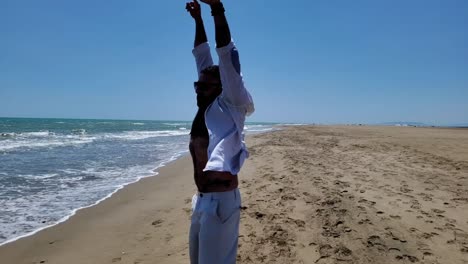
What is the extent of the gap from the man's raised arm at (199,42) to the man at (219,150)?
0.44 meters

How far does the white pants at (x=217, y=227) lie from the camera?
6.24ft

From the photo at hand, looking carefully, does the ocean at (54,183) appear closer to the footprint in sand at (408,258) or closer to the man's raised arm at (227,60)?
the man's raised arm at (227,60)

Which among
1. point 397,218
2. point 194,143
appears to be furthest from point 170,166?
point 194,143


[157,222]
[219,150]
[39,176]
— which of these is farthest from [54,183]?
[219,150]

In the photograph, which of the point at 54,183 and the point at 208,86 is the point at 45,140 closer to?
the point at 54,183

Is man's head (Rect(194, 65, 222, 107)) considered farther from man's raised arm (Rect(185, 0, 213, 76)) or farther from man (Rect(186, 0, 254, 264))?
man's raised arm (Rect(185, 0, 213, 76))

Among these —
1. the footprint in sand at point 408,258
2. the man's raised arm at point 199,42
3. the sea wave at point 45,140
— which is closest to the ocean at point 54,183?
the man's raised arm at point 199,42

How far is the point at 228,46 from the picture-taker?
1788 mm

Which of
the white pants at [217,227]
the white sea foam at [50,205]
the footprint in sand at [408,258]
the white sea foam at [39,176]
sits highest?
the white pants at [217,227]

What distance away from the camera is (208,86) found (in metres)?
2.09

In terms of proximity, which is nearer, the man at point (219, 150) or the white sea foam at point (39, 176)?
the man at point (219, 150)

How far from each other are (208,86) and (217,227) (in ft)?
2.68

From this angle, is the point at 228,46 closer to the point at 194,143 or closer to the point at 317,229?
the point at 194,143

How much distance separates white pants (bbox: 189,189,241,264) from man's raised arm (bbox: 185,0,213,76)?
3.32ft
